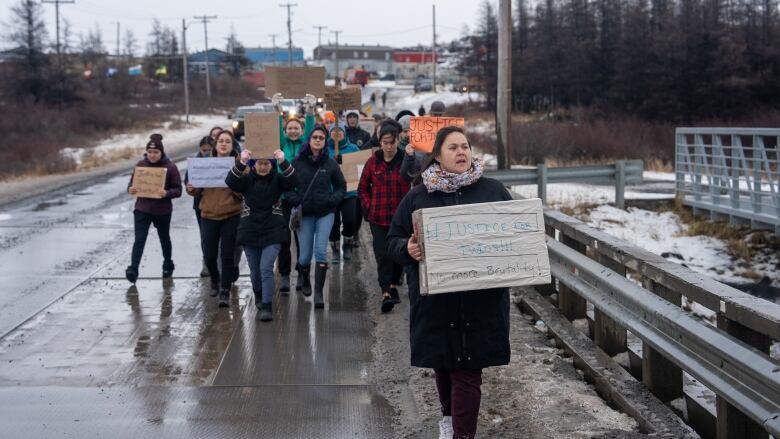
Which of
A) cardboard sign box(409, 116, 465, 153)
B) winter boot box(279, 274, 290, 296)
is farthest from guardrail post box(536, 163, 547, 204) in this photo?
winter boot box(279, 274, 290, 296)

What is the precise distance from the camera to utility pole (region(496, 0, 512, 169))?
59.6 feet

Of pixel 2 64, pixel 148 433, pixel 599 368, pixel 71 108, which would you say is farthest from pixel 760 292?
pixel 2 64

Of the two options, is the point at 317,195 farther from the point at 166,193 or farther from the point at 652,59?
the point at 652,59

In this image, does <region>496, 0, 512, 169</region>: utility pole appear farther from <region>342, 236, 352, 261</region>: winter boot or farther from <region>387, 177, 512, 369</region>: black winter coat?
<region>387, 177, 512, 369</region>: black winter coat

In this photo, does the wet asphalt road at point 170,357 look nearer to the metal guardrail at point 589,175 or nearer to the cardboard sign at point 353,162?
the cardboard sign at point 353,162

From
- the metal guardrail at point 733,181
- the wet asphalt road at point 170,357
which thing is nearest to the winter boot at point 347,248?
the wet asphalt road at point 170,357

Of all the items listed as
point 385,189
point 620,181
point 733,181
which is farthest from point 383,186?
point 733,181

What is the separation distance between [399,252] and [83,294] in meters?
6.42

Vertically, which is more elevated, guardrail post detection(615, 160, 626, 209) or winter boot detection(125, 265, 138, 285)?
guardrail post detection(615, 160, 626, 209)

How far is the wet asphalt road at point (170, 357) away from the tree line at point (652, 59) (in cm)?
3798

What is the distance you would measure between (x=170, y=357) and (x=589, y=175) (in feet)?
38.5

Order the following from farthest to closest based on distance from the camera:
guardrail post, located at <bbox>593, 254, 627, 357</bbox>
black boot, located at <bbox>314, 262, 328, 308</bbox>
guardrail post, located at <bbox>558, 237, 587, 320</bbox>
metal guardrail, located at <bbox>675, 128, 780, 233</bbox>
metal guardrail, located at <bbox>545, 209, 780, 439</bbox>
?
1. metal guardrail, located at <bbox>675, 128, 780, 233</bbox>
2. black boot, located at <bbox>314, 262, 328, 308</bbox>
3. guardrail post, located at <bbox>558, 237, 587, 320</bbox>
4. guardrail post, located at <bbox>593, 254, 627, 357</bbox>
5. metal guardrail, located at <bbox>545, 209, 780, 439</bbox>

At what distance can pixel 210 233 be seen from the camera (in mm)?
10023

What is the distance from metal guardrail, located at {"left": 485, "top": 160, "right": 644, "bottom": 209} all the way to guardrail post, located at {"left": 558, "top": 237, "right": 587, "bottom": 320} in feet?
25.0
